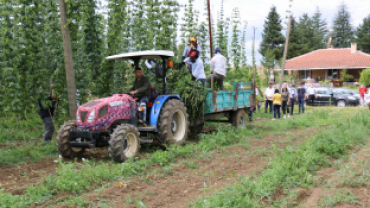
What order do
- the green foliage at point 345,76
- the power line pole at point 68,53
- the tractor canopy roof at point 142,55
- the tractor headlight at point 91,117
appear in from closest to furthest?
1. the tractor headlight at point 91,117
2. the tractor canopy roof at point 142,55
3. the power line pole at point 68,53
4. the green foliage at point 345,76

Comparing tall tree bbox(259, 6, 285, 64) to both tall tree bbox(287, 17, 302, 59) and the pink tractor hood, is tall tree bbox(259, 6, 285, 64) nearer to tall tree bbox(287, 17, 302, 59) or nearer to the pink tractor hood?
tall tree bbox(287, 17, 302, 59)

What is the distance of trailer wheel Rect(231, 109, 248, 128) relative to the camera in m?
11.3

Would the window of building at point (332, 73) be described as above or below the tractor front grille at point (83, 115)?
above

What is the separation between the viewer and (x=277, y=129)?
39.1ft

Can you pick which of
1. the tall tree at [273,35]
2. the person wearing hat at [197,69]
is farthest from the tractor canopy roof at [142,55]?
the tall tree at [273,35]

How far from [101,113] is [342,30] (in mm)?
64626

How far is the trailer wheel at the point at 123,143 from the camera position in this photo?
6965 mm

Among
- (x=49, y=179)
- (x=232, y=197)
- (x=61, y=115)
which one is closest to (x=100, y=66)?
(x=61, y=115)

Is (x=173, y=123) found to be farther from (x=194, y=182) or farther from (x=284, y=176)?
(x=284, y=176)

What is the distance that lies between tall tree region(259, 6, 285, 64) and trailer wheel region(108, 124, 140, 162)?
158 ft

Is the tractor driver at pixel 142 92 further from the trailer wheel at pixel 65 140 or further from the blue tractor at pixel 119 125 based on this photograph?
the trailer wheel at pixel 65 140

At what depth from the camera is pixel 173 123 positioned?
895 cm

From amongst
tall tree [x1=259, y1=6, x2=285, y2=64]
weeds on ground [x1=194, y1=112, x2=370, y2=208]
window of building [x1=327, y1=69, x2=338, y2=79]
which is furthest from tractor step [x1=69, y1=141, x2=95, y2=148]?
tall tree [x1=259, y1=6, x2=285, y2=64]

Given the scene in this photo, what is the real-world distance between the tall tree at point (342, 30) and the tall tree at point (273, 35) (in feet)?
48.1
